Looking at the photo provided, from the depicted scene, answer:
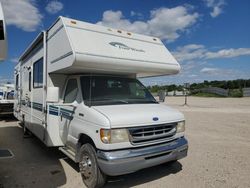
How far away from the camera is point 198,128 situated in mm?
10258

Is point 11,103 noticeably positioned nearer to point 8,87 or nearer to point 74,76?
point 8,87

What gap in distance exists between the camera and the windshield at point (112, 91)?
4692 millimetres

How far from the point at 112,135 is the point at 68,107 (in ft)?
5.42

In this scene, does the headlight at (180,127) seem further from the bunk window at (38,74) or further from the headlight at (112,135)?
the bunk window at (38,74)

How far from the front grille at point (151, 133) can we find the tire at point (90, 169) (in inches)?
30.8

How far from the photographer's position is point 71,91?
523cm

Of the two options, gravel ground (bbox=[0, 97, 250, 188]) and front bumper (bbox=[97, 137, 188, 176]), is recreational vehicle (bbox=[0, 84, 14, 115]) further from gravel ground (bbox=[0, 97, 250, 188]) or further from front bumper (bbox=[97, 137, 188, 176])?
front bumper (bbox=[97, 137, 188, 176])

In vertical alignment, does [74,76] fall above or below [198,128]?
above

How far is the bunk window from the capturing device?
6.10 m

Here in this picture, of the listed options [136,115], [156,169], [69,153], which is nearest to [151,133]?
[136,115]

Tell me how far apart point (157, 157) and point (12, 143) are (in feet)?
17.6

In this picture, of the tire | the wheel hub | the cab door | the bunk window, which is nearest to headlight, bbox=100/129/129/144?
the tire

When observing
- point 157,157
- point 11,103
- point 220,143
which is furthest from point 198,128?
point 11,103

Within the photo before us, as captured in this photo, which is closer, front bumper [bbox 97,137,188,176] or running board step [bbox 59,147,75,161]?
front bumper [bbox 97,137,188,176]
